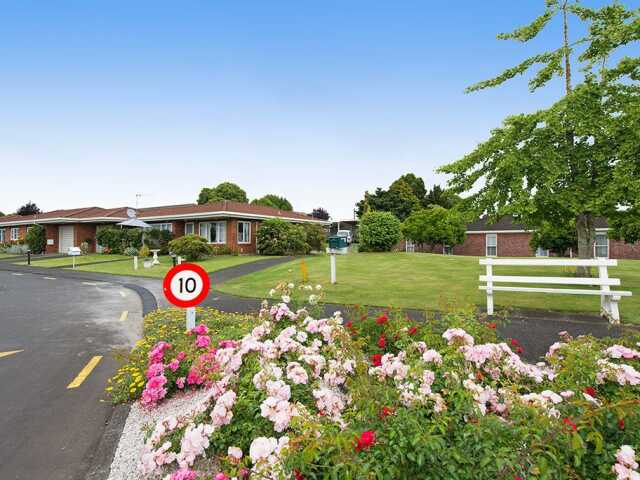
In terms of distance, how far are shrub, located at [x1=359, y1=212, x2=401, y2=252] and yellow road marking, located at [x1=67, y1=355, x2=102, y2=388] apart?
2212cm

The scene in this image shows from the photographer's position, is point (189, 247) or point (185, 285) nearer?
point (185, 285)

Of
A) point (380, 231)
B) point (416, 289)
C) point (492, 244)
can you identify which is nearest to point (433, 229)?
point (492, 244)

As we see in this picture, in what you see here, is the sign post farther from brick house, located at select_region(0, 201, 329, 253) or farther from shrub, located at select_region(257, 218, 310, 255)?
brick house, located at select_region(0, 201, 329, 253)

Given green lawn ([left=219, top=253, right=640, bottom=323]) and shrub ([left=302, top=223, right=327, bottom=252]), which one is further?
shrub ([left=302, top=223, right=327, bottom=252])

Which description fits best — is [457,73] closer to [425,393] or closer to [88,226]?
[425,393]

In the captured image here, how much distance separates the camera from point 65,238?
37531 mm

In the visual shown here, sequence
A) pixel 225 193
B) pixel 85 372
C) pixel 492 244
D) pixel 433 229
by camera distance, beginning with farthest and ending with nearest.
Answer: pixel 225 193 < pixel 433 229 < pixel 492 244 < pixel 85 372

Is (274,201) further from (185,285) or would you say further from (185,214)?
(185,285)

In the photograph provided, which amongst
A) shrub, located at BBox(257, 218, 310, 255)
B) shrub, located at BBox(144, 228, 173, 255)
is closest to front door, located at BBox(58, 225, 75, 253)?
shrub, located at BBox(144, 228, 173, 255)

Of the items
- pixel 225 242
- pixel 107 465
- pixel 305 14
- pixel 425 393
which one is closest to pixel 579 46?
pixel 305 14

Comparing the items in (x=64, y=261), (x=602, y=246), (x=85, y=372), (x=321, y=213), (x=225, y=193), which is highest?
(x=225, y=193)

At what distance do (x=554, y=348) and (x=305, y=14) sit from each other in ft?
52.0

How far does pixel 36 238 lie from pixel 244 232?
1028 inches

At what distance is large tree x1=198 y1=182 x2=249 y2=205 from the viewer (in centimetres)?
6544
